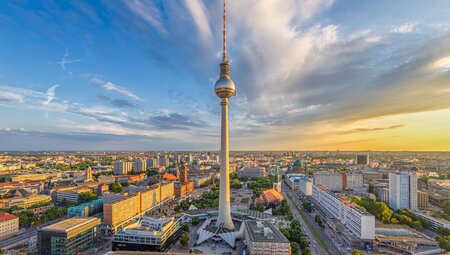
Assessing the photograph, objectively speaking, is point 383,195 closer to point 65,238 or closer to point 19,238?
point 65,238

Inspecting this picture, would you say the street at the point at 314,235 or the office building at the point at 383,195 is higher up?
the office building at the point at 383,195

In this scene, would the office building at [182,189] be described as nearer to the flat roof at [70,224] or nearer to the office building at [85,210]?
the office building at [85,210]

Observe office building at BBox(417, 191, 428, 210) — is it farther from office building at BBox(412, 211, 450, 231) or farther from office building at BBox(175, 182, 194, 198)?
office building at BBox(175, 182, 194, 198)

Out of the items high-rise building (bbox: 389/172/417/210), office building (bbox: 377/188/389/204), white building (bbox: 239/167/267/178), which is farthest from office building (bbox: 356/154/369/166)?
high-rise building (bbox: 389/172/417/210)

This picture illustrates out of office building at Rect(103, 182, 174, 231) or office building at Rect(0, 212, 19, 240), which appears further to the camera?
office building at Rect(103, 182, 174, 231)

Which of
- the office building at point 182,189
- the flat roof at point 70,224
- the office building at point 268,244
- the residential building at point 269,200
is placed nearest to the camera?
the office building at point 268,244

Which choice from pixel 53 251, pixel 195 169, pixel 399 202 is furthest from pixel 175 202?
pixel 195 169

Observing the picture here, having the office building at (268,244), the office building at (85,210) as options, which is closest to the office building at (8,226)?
the office building at (85,210)
